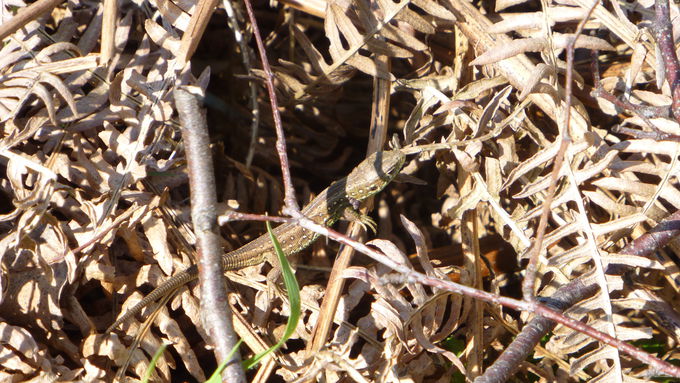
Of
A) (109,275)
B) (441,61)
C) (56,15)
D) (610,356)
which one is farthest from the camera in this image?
(441,61)

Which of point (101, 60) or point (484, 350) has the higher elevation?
point (101, 60)

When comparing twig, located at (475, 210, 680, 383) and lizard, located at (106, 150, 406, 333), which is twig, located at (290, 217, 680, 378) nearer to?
twig, located at (475, 210, 680, 383)

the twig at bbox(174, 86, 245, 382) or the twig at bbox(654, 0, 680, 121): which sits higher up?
the twig at bbox(654, 0, 680, 121)

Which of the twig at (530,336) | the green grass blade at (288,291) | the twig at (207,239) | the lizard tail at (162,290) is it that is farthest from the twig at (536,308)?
the lizard tail at (162,290)

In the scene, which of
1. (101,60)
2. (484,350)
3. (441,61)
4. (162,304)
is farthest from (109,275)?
(441,61)

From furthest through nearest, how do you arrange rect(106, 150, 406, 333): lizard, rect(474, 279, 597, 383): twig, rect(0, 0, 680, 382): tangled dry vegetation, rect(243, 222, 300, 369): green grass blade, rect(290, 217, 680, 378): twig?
rect(106, 150, 406, 333): lizard → rect(0, 0, 680, 382): tangled dry vegetation → rect(474, 279, 597, 383): twig → rect(243, 222, 300, 369): green grass blade → rect(290, 217, 680, 378): twig

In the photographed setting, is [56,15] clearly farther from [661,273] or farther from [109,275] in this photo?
[661,273]

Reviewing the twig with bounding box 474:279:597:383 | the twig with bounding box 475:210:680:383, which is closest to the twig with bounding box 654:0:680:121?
the twig with bounding box 475:210:680:383

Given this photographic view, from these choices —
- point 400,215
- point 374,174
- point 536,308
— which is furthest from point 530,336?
point 374,174
